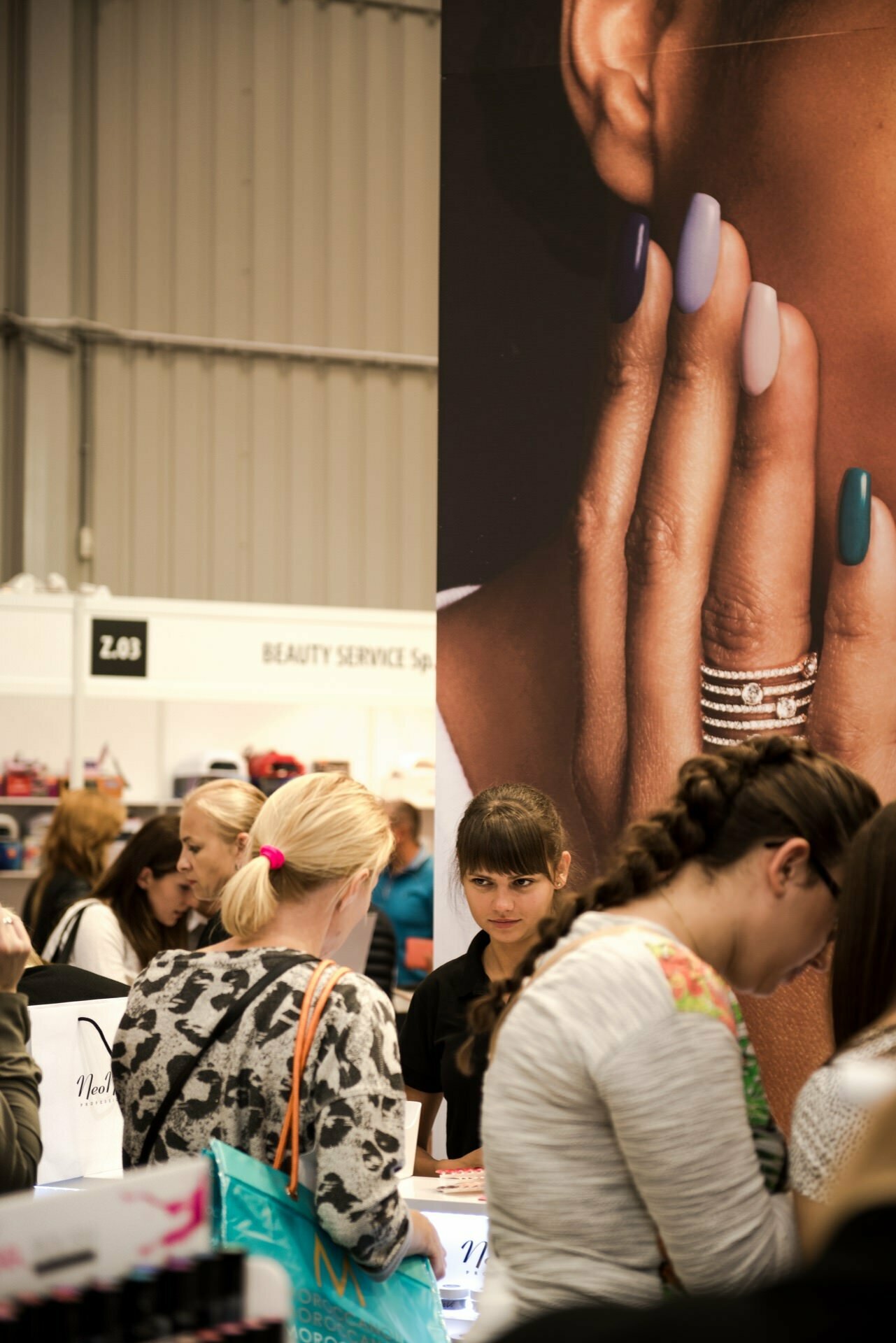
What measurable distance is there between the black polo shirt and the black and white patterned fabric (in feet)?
2.34

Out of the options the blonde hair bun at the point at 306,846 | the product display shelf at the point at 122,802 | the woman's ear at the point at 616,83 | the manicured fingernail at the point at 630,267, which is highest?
the woman's ear at the point at 616,83

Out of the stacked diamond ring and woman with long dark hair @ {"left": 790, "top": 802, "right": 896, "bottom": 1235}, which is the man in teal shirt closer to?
the stacked diamond ring

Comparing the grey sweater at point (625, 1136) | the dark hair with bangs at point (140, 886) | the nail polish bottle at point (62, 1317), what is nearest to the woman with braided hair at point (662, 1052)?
the grey sweater at point (625, 1136)

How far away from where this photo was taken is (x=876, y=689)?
3.08 m

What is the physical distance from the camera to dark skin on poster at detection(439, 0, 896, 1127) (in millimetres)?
3098

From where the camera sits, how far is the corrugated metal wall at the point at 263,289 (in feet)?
33.7

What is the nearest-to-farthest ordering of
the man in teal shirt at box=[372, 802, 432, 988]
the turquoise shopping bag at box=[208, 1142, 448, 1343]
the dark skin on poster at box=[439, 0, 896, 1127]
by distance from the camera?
1. the turquoise shopping bag at box=[208, 1142, 448, 1343]
2. the dark skin on poster at box=[439, 0, 896, 1127]
3. the man in teal shirt at box=[372, 802, 432, 988]

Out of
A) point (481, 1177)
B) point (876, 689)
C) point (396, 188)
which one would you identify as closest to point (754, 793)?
point (481, 1177)

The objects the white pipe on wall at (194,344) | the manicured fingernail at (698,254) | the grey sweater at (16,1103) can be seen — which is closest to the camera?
the grey sweater at (16,1103)

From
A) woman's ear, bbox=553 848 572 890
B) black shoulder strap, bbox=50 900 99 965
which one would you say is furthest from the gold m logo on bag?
black shoulder strap, bbox=50 900 99 965

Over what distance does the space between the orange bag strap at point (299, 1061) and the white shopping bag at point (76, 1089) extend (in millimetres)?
1074

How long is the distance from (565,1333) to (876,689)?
8.66 ft

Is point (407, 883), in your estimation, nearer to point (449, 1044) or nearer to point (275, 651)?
point (275, 651)

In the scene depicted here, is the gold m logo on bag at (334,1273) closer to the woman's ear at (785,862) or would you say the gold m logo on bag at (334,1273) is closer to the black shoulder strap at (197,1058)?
the black shoulder strap at (197,1058)
